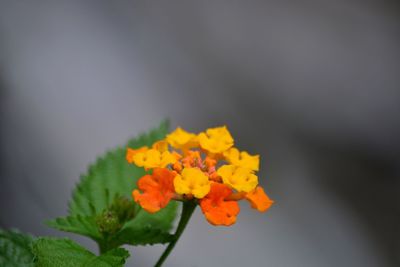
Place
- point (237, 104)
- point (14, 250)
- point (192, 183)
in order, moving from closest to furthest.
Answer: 1. point (192, 183)
2. point (14, 250)
3. point (237, 104)

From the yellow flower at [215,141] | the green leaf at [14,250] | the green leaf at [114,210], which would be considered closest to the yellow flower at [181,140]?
the yellow flower at [215,141]

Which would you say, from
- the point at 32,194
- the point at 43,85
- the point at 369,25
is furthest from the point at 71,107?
the point at 369,25

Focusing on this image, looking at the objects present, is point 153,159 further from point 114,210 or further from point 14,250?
point 14,250

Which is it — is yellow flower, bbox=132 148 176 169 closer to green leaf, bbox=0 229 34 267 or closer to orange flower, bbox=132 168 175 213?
orange flower, bbox=132 168 175 213

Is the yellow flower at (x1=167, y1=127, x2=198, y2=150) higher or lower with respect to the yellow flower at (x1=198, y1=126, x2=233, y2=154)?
higher


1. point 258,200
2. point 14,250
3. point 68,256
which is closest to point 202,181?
point 258,200

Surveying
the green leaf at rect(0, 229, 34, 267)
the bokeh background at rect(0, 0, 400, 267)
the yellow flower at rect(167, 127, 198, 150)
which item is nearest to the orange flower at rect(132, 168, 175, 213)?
the yellow flower at rect(167, 127, 198, 150)
